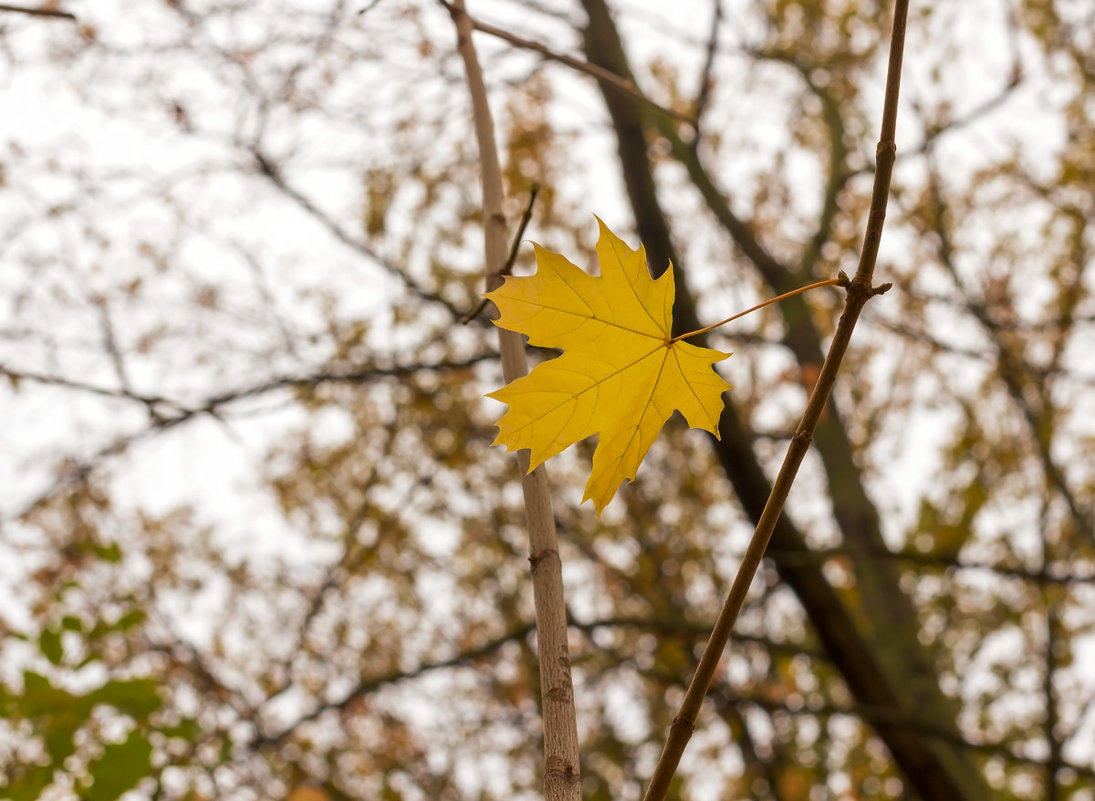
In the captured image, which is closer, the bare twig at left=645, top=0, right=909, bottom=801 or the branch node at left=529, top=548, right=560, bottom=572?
the bare twig at left=645, top=0, right=909, bottom=801

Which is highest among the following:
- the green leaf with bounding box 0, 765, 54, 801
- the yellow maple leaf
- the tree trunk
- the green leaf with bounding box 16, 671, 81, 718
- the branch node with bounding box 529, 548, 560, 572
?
the tree trunk

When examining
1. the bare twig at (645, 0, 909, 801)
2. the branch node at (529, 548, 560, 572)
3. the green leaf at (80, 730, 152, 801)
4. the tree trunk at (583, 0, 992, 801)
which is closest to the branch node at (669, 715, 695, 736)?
the bare twig at (645, 0, 909, 801)

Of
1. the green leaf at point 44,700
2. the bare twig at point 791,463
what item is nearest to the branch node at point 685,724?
the bare twig at point 791,463

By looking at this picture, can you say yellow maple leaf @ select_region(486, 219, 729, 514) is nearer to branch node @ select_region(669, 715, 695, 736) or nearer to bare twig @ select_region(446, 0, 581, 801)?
bare twig @ select_region(446, 0, 581, 801)

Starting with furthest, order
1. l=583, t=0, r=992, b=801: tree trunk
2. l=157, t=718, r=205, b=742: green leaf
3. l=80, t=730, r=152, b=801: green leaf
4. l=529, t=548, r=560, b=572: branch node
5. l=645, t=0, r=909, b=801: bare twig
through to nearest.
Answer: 1. l=583, t=0, r=992, b=801: tree trunk
2. l=157, t=718, r=205, b=742: green leaf
3. l=80, t=730, r=152, b=801: green leaf
4. l=529, t=548, r=560, b=572: branch node
5. l=645, t=0, r=909, b=801: bare twig

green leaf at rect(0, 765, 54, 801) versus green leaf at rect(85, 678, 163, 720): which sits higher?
green leaf at rect(85, 678, 163, 720)

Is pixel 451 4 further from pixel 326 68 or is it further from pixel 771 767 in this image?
pixel 771 767

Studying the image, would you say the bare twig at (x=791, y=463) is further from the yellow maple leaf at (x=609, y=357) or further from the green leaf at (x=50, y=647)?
the green leaf at (x=50, y=647)

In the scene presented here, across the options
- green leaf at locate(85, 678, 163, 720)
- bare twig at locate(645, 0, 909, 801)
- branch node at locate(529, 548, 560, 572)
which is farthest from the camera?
green leaf at locate(85, 678, 163, 720)
